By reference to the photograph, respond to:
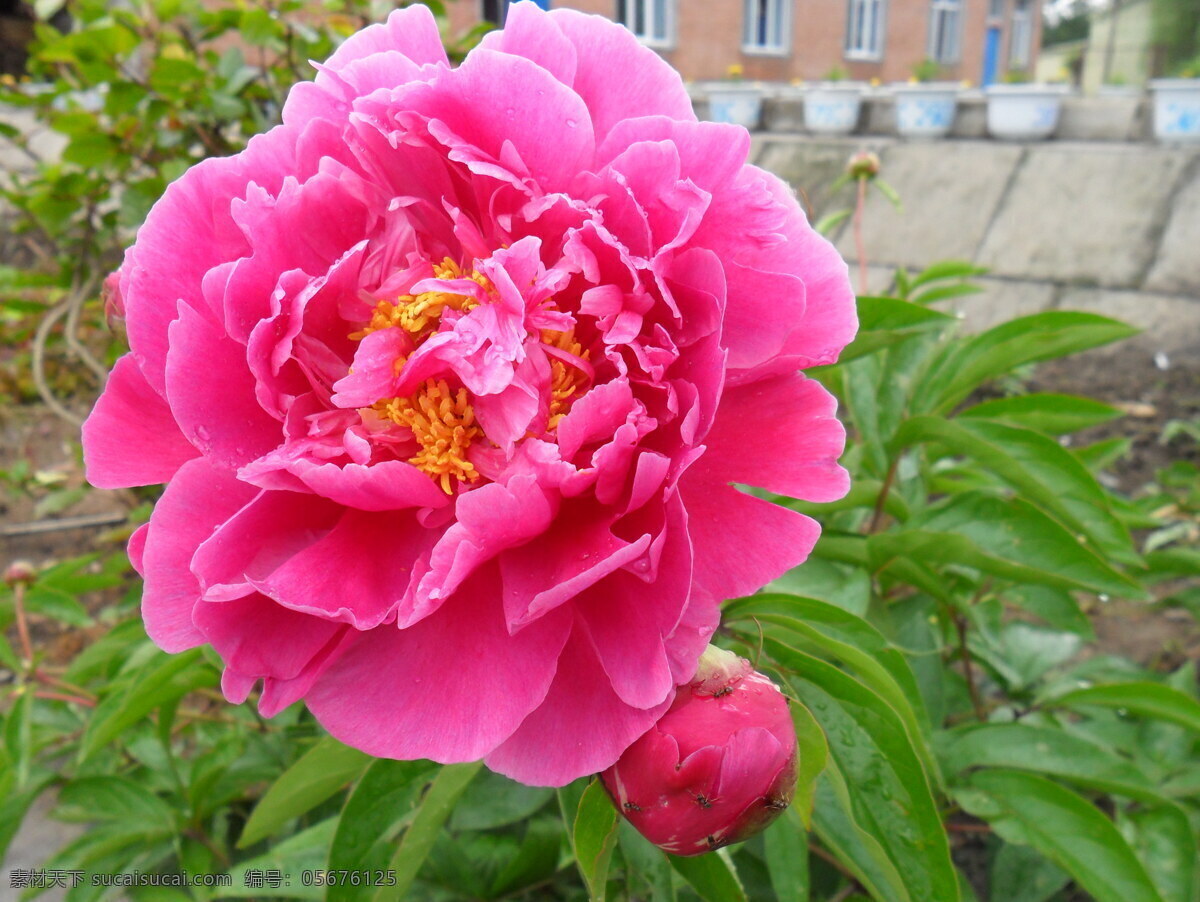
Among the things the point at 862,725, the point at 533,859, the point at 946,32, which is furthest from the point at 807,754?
the point at 946,32

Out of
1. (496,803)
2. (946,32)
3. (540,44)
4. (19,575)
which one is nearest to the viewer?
(540,44)

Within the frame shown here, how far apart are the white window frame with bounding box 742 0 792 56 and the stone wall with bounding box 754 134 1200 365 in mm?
8116

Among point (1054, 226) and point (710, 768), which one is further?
point (1054, 226)

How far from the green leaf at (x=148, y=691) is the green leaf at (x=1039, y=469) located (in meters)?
0.69

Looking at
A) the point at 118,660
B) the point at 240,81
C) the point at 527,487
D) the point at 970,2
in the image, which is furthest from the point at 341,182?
the point at 970,2

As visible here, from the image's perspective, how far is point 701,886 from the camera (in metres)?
0.62

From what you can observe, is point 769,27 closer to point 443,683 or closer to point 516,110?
point 516,110

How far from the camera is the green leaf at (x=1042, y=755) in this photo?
82cm

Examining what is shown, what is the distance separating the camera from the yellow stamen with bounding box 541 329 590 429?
54cm

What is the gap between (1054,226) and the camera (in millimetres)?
3627

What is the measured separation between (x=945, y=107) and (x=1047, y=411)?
3.81m

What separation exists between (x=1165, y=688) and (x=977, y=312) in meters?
3.01

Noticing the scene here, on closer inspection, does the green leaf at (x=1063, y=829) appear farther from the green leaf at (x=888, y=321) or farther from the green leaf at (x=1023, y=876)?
the green leaf at (x=888, y=321)

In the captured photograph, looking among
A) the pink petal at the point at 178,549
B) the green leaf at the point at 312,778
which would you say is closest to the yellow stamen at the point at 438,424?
the pink petal at the point at 178,549
